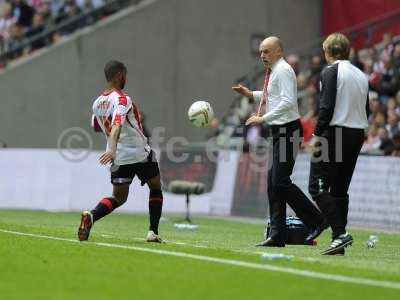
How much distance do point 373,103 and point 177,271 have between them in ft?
44.5

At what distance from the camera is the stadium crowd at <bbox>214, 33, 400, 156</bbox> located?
21.0m

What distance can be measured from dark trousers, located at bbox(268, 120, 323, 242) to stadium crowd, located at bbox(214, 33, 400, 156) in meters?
7.83

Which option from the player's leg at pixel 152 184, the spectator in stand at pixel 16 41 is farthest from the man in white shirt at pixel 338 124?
the spectator in stand at pixel 16 41

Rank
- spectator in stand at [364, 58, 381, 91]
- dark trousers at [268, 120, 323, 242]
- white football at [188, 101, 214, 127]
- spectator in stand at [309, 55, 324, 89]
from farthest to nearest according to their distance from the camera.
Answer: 1. spectator in stand at [309, 55, 324, 89]
2. spectator in stand at [364, 58, 381, 91]
3. white football at [188, 101, 214, 127]
4. dark trousers at [268, 120, 323, 242]

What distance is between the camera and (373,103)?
875 inches

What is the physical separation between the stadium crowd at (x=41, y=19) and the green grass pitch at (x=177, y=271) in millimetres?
16923

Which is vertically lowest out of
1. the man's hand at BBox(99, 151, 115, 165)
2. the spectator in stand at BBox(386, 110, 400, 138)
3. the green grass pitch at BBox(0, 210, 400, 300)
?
the green grass pitch at BBox(0, 210, 400, 300)

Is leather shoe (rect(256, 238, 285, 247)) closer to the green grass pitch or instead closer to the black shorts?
the green grass pitch

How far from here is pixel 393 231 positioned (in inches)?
717

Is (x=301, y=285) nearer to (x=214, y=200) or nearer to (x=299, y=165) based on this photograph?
(x=299, y=165)

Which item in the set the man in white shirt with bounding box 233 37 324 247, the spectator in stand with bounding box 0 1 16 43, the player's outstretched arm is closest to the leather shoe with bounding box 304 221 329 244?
the man in white shirt with bounding box 233 37 324 247

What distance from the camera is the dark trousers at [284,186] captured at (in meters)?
12.0

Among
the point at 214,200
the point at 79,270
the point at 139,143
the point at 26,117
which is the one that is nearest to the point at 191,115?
the point at 139,143

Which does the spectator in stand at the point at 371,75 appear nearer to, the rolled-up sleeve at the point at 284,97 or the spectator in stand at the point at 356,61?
the spectator in stand at the point at 356,61
